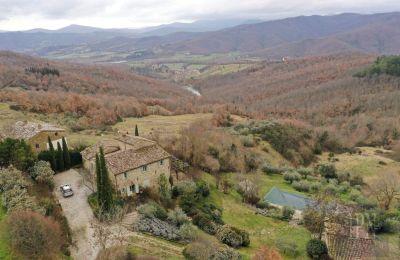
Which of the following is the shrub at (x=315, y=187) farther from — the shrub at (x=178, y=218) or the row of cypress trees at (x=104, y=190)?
the row of cypress trees at (x=104, y=190)

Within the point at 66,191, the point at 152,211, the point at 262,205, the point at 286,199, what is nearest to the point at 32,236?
the point at 152,211

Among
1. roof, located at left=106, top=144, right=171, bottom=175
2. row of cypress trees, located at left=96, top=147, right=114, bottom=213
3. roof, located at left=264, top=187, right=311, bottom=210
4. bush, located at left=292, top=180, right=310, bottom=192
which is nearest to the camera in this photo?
row of cypress trees, located at left=96, top=147, right=114, bottom=213

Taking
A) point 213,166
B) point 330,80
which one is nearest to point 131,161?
point 213,166

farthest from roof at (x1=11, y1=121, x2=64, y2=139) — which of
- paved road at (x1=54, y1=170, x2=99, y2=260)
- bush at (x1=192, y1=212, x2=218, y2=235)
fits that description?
bush at (x1=192, y1=212, x2=218, y2=235)

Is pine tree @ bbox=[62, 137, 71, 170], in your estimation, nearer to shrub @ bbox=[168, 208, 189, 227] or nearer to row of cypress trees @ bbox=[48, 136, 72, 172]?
row of cypress trees @ bbox=[48, 136, 72, 172]

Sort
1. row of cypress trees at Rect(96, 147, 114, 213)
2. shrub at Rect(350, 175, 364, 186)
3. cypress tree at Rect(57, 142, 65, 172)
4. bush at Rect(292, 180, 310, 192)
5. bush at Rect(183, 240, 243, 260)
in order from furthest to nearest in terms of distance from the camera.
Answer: shrub at Rect(350, 175, 364, 186) < bush at Rect(292, 180, 310, 192) < cypress tree at Rect(57, 142, 65, 172) < row of cypress trees at Rect(96, 147, 114, 213) < bush at Rect(183, 240, 243, 260)

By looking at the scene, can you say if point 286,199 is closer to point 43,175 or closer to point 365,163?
point 43,175

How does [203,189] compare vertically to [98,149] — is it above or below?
below

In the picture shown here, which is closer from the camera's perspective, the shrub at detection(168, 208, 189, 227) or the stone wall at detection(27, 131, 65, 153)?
the shrub at detection(168, 208, 189, 227)
